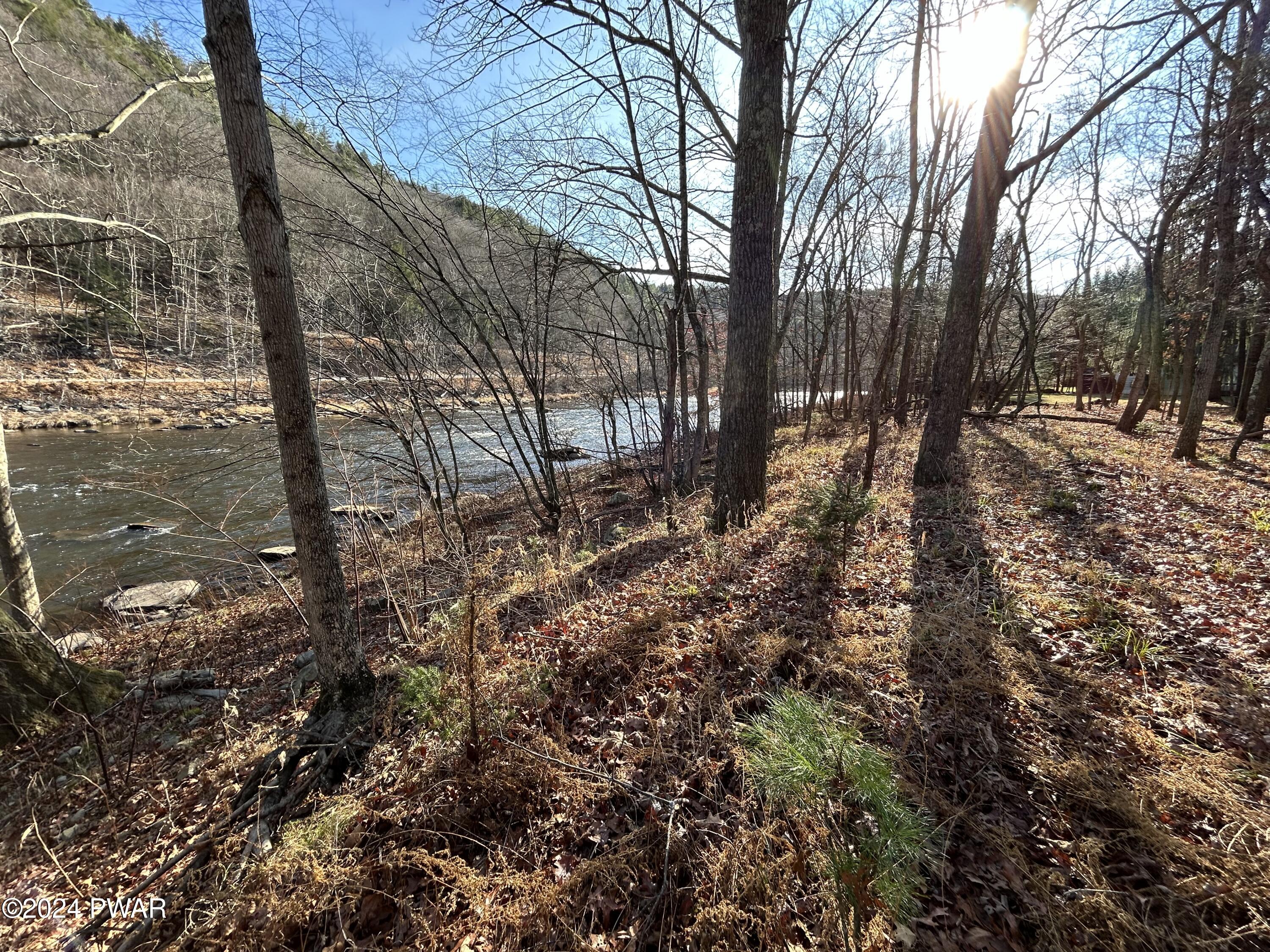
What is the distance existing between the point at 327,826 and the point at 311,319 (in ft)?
16.1

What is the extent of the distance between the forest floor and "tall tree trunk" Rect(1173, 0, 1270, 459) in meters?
4.89

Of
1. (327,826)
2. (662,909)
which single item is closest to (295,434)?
(327,826)

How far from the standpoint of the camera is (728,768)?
7.36ft

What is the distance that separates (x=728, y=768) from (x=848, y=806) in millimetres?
654

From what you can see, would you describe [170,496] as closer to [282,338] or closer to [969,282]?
[282,338]

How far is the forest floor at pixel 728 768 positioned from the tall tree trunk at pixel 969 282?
238cm

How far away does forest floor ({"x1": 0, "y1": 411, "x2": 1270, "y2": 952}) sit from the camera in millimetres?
1646

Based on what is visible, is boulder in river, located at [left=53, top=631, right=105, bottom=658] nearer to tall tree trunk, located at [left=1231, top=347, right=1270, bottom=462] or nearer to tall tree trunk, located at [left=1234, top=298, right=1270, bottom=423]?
tall tree trunk, located at [left=1231, top=347, right=1270, bottom=462]

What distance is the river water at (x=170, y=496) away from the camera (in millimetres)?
4977

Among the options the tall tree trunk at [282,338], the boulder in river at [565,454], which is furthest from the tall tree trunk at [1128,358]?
the tall tree trunk at [282,338]

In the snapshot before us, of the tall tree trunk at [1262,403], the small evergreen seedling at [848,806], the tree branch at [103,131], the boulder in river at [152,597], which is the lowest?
the boulder in river at [152,597]

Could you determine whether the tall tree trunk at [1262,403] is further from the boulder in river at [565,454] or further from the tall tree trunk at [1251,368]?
the boulder in river at [565,454]

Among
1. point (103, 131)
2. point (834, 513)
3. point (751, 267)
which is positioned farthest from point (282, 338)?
point (751, 267)

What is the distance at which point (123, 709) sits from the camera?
3.56 metres
